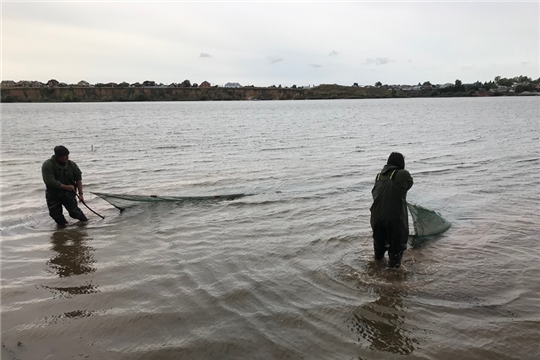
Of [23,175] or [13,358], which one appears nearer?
[13,358]

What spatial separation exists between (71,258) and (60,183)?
96.1 inches

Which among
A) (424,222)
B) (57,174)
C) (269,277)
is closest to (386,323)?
(269,277)

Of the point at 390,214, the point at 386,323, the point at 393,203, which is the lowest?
the point at 386,323

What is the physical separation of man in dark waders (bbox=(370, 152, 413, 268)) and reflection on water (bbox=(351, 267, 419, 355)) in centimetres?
83

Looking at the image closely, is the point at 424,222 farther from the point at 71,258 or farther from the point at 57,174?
the point at 57,174

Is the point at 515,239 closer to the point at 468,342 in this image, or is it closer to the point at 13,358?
the point at 468,342

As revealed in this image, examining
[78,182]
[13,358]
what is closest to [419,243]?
[13,358]

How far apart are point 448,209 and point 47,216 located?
1147 cm

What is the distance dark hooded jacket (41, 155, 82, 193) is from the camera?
9586mm

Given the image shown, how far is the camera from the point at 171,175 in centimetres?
1720

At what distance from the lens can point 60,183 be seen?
382 inches

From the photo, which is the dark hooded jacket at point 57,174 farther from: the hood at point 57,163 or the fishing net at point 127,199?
the fishing net at point 127,199

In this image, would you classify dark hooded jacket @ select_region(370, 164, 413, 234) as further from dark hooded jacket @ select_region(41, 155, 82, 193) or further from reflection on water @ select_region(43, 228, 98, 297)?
dark hooded jacket @ select_region(41, 155, 82, 193)

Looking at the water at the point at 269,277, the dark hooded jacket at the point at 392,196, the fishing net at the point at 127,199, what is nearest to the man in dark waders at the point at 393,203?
the dark hooded jacket at the point at 392,196
